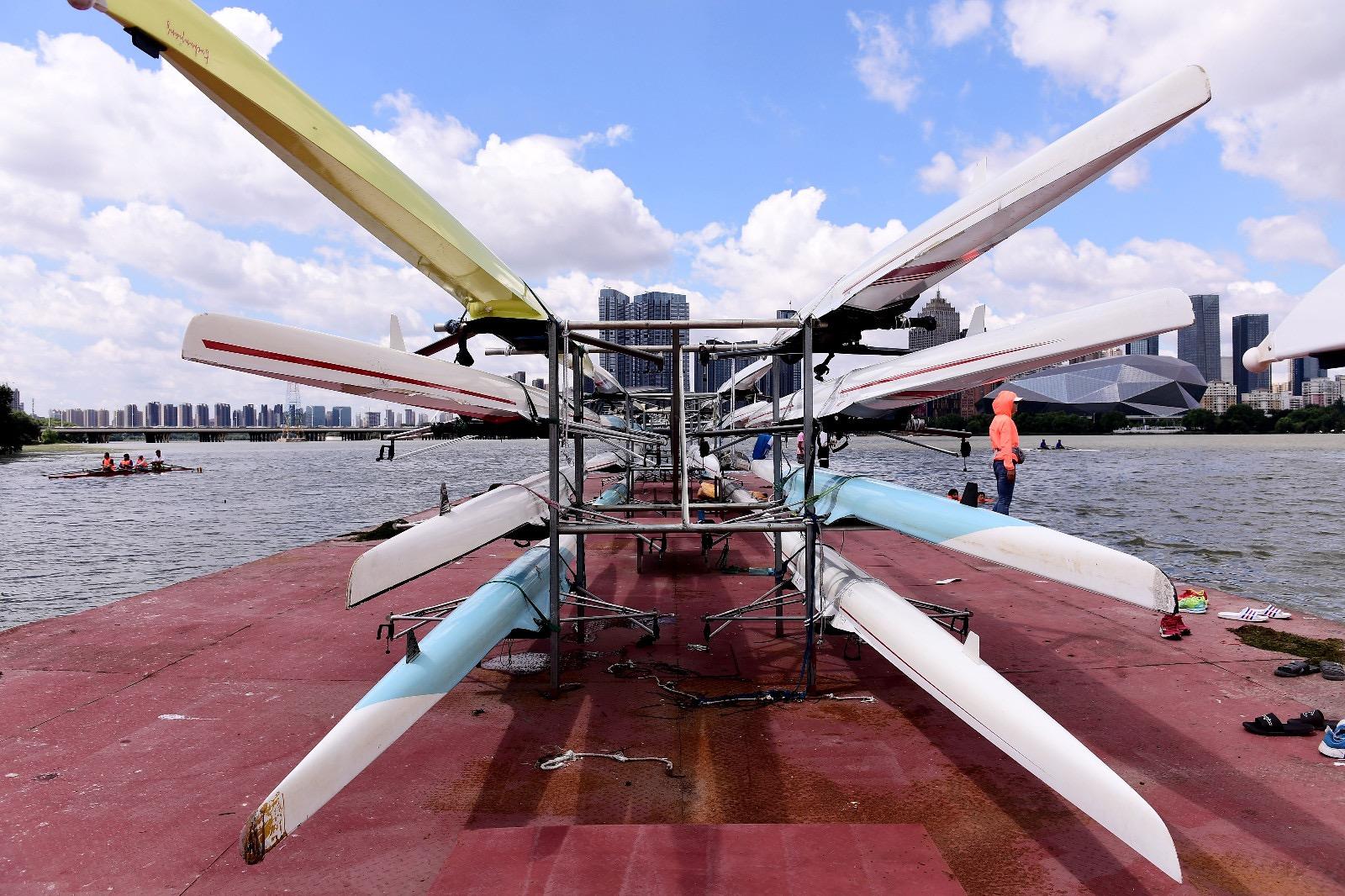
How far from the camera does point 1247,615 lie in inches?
305

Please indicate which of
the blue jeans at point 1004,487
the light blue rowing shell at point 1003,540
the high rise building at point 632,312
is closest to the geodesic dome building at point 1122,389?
the high rise building at point 632,312

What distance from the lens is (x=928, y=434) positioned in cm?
638

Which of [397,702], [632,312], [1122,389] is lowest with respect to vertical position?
[397,702]

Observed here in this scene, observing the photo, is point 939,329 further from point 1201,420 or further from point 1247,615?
point 1201,420

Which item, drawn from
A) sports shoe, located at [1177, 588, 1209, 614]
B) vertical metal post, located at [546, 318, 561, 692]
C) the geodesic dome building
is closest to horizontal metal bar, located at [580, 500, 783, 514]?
vertical metal post, located at [546, 318, 561, 692]

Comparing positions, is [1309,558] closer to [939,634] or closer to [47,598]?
[939,634]

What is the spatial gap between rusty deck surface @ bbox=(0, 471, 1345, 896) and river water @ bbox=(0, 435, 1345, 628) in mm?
2821

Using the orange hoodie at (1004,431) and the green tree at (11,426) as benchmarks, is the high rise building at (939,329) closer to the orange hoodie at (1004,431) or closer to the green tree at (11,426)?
the orange hoodie at (1004,431)

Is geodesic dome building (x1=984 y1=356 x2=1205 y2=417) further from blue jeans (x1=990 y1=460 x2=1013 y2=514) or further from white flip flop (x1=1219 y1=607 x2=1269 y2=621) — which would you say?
white flip flop (x1=1219 y1=607 x2=1269 y2=621)

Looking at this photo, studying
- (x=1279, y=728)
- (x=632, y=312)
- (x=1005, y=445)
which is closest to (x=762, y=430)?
(x=1279, y=728)

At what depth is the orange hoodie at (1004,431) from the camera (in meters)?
13.2

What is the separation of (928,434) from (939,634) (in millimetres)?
2065

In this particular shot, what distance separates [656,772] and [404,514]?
25.8m

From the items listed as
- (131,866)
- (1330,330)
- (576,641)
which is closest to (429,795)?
(131,866)
